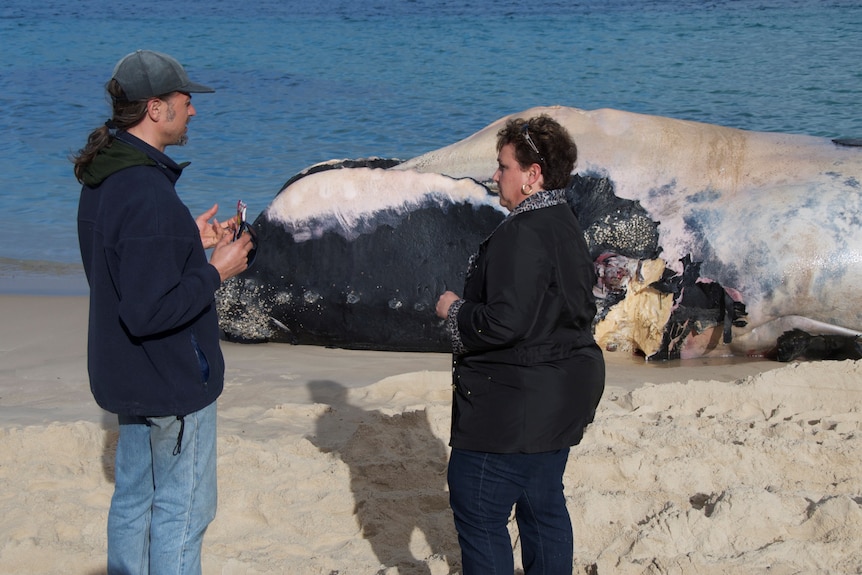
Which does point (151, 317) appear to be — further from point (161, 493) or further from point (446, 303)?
point (446, 303)

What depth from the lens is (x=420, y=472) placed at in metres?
4.31

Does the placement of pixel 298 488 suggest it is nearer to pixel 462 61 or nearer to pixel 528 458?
pixel 528 458

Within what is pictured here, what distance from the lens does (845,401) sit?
16.6 feet

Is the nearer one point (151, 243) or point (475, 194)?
point (151, 243)

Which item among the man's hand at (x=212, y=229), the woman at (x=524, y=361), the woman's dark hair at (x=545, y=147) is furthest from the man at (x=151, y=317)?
the woman's dark hair at (x=545, y=147)

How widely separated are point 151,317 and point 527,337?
1.01m

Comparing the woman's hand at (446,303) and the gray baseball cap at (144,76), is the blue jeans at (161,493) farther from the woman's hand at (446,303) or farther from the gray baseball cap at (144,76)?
the gray baseball cap at (144,76)

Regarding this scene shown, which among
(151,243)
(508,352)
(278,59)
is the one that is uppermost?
(151,243)

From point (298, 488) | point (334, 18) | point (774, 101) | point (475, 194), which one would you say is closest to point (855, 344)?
point (475, 194)

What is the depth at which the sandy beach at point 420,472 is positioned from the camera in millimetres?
3570

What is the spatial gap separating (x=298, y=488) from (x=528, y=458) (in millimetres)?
1671

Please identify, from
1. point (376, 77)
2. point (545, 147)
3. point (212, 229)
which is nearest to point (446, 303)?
point (545, 147)

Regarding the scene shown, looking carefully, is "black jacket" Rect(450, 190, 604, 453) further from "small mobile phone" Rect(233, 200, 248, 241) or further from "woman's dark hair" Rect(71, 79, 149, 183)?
"woman's dark hair" Rect(71, 79, 149, 183)

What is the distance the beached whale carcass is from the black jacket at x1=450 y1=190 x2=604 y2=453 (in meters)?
3.21
